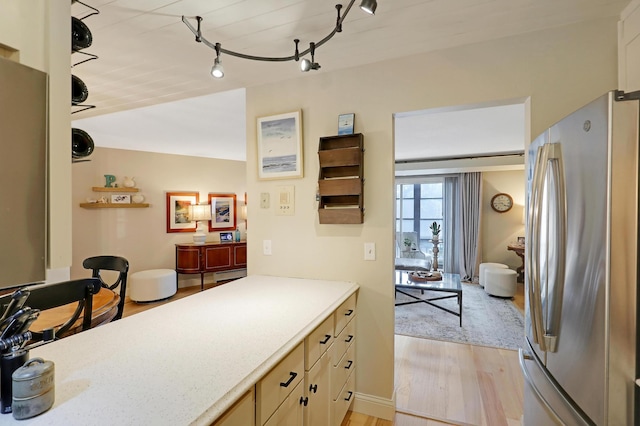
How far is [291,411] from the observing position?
1.22 metres

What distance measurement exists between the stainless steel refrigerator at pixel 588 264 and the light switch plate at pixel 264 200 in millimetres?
→ 1696

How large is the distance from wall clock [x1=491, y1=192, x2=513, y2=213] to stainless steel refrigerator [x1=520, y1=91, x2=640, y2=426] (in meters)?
5.75

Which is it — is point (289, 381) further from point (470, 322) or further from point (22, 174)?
point (470, 322)

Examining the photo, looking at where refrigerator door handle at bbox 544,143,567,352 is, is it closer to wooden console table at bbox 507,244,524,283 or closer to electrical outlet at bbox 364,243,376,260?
electrical outlet at bbox 364,243,376,260

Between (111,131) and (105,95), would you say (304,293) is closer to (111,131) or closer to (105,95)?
(105,95)

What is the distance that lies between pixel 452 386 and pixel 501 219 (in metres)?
4.87

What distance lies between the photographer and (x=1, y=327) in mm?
760

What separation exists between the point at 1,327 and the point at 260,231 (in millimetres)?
1652

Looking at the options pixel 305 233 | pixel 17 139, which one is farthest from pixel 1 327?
pixel 305 233

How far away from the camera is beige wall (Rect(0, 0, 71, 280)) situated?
62 centimetres

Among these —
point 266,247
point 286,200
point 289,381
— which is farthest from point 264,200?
point 289,381

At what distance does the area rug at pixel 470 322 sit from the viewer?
3.42m

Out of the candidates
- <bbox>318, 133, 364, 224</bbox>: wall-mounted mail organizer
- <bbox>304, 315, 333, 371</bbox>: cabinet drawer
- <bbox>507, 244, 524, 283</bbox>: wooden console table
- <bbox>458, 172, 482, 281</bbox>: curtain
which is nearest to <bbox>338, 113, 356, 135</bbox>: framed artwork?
<bbox>318, 133, 364, 224</bbox>: wall-mounted mail organizer

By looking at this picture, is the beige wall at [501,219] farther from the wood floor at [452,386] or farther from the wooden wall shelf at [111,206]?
the wooden wall shelf at [111,206]
